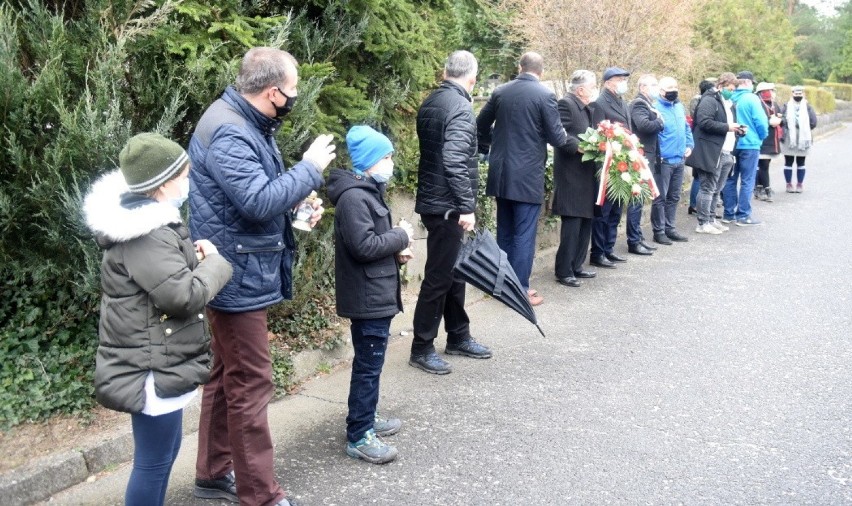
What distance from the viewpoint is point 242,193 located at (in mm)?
3305

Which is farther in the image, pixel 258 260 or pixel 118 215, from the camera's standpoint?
pixel 258 260

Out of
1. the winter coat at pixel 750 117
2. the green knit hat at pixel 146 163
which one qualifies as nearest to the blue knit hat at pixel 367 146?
the green knit hat at pixel 146 163

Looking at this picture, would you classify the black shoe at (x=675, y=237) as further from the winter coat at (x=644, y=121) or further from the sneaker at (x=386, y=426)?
the sneaker at (x=386, y=426)

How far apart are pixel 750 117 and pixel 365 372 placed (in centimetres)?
847

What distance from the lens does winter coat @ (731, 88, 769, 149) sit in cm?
1080

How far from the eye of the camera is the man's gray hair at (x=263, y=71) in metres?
3.45

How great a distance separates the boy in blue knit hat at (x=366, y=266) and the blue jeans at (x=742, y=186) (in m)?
8.18

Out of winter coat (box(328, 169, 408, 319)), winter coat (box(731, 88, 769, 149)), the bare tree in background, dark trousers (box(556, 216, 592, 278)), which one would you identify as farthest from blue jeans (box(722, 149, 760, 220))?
winter coat (box(328, 169, 408, 319))

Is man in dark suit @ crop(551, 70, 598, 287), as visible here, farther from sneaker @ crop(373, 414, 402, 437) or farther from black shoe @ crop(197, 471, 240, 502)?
black shoe @ crop(197, 471, 240, 502)

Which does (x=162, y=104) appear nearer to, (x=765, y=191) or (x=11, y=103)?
(x=11, y=103)

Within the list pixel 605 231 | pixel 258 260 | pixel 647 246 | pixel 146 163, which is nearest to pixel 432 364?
pixel 258 260

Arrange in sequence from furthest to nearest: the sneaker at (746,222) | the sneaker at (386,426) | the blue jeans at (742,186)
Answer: the sneaker at (746,222) → the blue jeans at (742,186) → the sneaker at (386,426)

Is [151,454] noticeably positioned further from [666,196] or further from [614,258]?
[666,196]

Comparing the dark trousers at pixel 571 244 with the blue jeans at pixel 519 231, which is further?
the dark trousers at pixel 571 244
